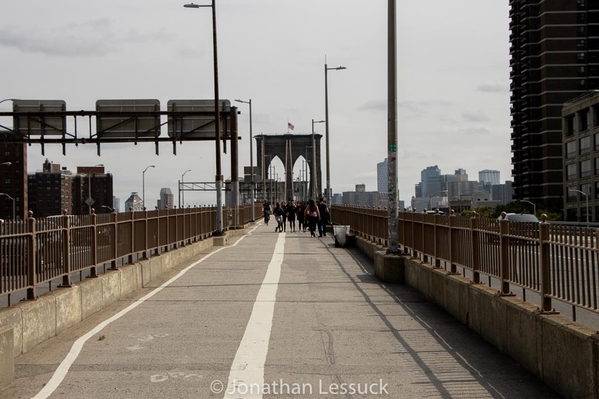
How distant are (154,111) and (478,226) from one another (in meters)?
27.2

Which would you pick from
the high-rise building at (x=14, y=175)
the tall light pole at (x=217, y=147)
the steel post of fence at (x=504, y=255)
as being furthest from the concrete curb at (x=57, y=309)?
the high-rise building at (x=14, y=175)

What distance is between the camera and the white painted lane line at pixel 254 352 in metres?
7.47

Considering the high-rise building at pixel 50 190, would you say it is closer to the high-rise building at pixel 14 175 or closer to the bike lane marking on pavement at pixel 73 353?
the high-rise building at pixel 14 175

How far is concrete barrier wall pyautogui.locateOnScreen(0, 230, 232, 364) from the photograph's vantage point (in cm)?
895

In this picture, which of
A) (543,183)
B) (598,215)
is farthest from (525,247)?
(543,183)

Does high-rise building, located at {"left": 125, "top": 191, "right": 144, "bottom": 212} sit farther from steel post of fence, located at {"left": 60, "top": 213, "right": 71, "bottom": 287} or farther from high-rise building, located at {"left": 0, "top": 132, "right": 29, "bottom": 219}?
high-rise building, located at {"left": 0, "top": 132, "right": 29, "bottom": 219}

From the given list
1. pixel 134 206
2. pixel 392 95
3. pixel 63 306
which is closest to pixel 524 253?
pixel 63 306

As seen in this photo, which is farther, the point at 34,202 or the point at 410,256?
the point at 34,202

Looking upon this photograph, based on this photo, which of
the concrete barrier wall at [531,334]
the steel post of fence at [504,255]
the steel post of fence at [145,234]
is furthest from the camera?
the steel post of fence at [145,234]

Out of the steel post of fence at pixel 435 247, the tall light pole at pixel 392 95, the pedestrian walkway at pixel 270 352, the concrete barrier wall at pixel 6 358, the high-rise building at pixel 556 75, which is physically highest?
the high-rise building at pixel 556 75

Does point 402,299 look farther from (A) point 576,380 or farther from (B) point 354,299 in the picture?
(A) point 576,380

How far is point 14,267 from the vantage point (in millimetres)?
9445

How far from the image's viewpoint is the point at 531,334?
813cm

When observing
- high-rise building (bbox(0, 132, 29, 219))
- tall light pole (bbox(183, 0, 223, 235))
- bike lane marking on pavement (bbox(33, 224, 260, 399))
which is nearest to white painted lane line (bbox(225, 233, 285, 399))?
bike lane marking on pavement (bbox(33, 224, 260, 399))
